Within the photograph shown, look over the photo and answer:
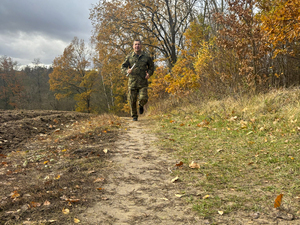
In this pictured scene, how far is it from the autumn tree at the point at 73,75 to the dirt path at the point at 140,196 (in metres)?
30.2

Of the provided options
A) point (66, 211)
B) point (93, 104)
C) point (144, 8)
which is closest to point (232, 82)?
point (66, 211)

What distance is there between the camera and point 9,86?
3931 centimetres

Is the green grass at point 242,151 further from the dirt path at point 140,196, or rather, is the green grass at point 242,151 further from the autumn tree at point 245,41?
the autumn tree at point 245,41

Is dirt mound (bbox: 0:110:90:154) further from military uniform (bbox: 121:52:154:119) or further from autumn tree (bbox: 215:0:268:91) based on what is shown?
autumn tree (bbox: 215:0:268:91)

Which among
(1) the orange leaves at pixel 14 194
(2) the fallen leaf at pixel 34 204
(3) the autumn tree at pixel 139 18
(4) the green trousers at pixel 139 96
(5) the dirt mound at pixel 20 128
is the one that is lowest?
(2) the fallen leaf at pixel 34 204

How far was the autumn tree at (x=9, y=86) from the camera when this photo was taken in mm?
37844

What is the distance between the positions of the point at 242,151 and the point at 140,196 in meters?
2.22

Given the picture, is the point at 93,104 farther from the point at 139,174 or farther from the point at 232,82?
the point at 139,174

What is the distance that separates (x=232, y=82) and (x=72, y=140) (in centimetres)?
556

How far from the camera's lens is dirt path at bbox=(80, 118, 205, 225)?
194 centimetres

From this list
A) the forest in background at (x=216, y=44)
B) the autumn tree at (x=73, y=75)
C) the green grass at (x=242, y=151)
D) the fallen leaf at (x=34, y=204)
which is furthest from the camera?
the autumn tree at (x=73, y=75)

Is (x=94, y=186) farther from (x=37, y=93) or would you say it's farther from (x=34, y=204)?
(x=37, y=93)

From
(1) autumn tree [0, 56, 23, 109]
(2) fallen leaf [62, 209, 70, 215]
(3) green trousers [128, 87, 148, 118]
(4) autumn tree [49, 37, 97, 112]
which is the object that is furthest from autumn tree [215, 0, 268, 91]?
(1) autumn tree [0, 56, 23, 109]

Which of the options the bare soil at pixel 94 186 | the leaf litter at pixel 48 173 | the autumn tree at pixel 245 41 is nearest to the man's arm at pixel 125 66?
the leaf litter at pixel 48 173
